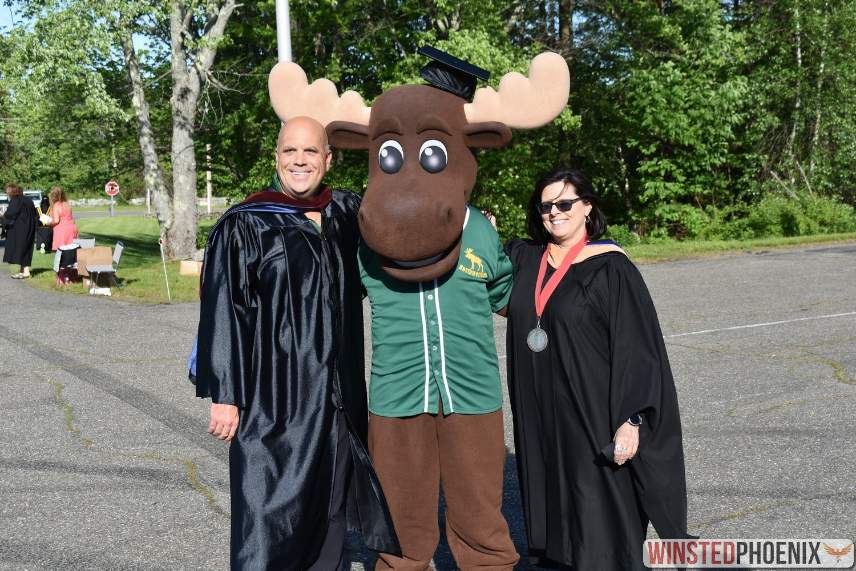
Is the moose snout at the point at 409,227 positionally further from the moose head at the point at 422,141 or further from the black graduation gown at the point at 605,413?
the black graduation gown at the point at 605,413

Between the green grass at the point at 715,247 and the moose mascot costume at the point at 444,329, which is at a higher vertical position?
the moose mascot costume at the point at 444,329

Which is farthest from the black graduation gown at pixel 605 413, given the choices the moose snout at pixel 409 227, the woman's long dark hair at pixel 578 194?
the moose snout at pixel 409 227

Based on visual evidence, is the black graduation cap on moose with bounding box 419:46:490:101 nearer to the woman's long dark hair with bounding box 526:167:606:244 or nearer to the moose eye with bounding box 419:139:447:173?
the moose eye with bounding box 419:139:447:173

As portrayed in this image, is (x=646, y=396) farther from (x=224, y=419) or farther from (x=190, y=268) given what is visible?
(x=190, y=268)

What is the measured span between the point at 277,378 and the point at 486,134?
3.87ft

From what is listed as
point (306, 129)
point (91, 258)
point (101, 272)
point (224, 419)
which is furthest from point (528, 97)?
point (101, 272)

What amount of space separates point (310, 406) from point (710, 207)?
21909 millimetres

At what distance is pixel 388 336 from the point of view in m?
3.38

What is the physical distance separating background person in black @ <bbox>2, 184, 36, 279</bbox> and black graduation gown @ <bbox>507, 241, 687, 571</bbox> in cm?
1555

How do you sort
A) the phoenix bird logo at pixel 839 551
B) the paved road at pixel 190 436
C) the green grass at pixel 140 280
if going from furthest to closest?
the green grass at pixel 140 280 < the paved road at pixel 190 436 < the phoenix bird logo at pixel 839 551

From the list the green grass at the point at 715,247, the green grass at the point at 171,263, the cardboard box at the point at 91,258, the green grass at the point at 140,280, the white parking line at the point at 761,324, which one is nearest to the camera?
the white parking line at the point at 761,324

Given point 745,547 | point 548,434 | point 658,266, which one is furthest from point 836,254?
point 548,434

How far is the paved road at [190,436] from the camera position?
4.40 metres

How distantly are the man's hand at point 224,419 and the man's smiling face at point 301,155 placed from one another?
32.7 inches
